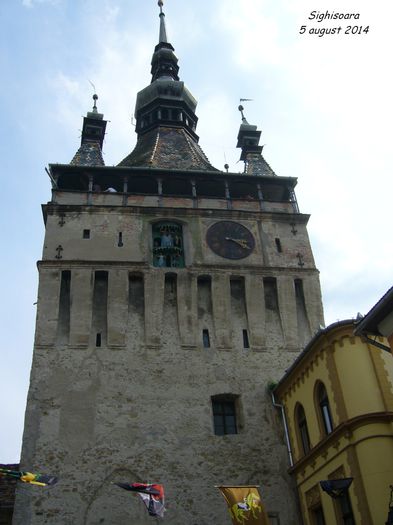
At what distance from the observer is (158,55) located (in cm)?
4103

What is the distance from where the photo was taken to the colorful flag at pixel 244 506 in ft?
47.5

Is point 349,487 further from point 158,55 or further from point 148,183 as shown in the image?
point 158,55

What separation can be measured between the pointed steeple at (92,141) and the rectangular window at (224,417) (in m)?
12.6

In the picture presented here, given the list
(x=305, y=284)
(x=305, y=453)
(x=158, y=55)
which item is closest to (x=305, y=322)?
(x=305, y=284)

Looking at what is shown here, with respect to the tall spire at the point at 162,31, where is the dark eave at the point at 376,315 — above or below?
below

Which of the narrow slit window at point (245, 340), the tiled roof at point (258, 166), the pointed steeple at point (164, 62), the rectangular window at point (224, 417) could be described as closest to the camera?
the rectangular window at point (224, 417)

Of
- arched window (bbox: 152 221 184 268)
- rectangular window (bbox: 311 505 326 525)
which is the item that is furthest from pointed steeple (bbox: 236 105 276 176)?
rectangular window (bbox: 311 505 326 525)

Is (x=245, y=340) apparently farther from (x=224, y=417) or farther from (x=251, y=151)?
(x=251, y=151)

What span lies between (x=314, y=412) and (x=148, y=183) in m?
13.7

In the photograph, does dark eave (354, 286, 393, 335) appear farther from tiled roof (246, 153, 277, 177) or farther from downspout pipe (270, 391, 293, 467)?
tiled roof (246, 153, 277, 177)

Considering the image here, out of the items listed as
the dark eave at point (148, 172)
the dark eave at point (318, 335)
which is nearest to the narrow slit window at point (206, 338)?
the dark eave at point (318, 335)

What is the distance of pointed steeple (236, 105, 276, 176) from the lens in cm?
2934

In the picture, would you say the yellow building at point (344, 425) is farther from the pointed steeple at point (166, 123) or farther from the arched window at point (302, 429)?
the pointed steeple at point (166, 123)

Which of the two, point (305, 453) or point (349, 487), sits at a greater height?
point (305, 453)
